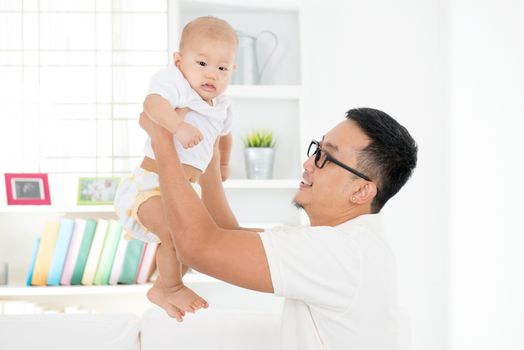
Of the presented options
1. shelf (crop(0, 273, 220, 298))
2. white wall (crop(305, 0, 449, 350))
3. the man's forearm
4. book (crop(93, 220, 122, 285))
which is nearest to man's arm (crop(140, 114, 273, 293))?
the man's forearm

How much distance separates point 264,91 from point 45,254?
130cm

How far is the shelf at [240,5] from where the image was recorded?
3.56m

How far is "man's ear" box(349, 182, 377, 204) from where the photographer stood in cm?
189

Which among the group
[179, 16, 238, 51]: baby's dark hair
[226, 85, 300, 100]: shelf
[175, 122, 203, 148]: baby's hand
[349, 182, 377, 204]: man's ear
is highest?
[226, 85, 300, 100]: shelf

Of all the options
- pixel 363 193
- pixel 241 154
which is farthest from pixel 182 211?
pixel 241 154

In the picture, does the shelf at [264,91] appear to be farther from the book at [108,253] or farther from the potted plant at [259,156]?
the book at [108,253]

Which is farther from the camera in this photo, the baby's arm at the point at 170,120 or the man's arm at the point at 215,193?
the man's arm at the point at 215,193

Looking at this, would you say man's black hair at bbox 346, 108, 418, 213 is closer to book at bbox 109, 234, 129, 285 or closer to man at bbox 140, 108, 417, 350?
man at bbox 140, 108, 417, 350

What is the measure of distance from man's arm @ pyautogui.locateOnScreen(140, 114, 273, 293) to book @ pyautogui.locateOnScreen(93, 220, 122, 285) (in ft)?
6.04

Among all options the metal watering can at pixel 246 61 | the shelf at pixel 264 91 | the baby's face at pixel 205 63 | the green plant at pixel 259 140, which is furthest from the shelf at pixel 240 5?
the baby's face at pixel 205 63

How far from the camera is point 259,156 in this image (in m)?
3.49

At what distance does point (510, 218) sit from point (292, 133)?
3.70 feet

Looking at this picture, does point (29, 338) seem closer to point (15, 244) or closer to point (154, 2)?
point (15, 244)

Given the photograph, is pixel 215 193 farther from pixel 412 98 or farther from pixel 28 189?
pixel 412 98
